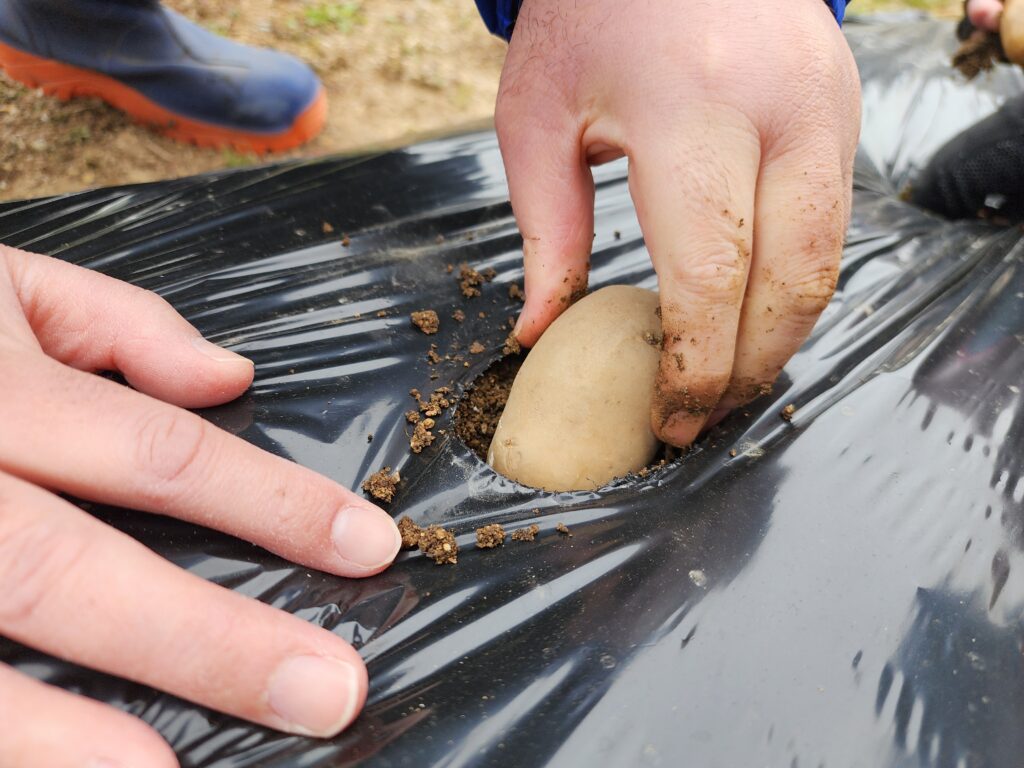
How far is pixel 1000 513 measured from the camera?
1.00m

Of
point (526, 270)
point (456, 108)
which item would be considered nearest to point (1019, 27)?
point (526, 270)

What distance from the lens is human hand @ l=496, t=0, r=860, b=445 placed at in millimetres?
869

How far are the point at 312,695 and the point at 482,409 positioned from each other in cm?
54

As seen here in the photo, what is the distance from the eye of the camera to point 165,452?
2.51 ft

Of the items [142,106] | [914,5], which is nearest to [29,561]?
[142,106]

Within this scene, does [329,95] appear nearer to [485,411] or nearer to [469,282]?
[469,282]

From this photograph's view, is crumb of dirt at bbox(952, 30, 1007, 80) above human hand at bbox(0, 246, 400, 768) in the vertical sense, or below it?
above

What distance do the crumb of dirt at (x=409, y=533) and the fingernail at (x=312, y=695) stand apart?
0.67 feet

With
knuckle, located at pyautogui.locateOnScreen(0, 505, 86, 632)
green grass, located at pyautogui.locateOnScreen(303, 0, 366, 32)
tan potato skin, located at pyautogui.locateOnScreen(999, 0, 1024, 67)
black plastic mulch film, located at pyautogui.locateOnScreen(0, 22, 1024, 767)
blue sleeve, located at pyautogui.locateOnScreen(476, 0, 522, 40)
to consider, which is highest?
blue sleeve, located at pyautogui.locateOnScreen(476, 0, 522, 40)

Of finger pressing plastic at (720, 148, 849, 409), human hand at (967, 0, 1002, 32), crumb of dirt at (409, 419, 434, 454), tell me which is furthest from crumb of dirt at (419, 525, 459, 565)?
human hand at (967, 0, 1002, 32)

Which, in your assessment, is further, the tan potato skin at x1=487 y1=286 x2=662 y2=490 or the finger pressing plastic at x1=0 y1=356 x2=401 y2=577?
the tan potato skin at x1=487 y1=286 x2=662 y2=490

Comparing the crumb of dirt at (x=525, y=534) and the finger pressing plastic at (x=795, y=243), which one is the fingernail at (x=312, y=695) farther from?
the finger pressing plastic at (x=795, y=243)

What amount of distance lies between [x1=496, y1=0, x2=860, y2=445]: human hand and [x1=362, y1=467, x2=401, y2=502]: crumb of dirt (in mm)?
359

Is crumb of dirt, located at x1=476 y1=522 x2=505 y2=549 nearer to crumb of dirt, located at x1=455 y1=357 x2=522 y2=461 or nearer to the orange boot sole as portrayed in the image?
crumb of dirt, located at x1=455 y1=357 x2=522 y2=461
